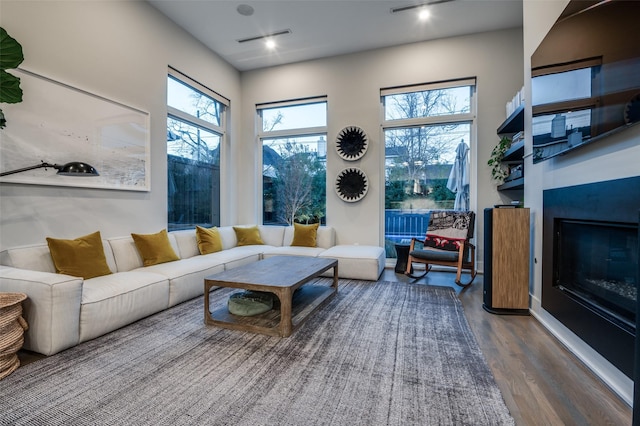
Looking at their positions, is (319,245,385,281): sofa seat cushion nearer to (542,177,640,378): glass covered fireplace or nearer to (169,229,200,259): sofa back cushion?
(169,229,200,259): sofa back cushion

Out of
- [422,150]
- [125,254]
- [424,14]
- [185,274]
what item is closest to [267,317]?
[185,274]

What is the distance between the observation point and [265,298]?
2611 millimetres

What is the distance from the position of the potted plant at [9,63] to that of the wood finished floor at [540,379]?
3.28 metres

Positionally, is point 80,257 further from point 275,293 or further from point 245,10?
point 245,10

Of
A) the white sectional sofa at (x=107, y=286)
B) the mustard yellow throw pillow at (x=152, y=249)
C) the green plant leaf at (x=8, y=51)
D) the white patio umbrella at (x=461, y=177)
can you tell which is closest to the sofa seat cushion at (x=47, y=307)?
the white sectional sofa at (x=107, y=286)

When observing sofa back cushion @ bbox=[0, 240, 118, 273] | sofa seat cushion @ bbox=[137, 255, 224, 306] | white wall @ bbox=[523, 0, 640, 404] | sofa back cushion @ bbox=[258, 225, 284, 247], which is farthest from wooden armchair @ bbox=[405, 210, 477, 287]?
sofa back cushion @ bbox=[0, 240, 118, 273]

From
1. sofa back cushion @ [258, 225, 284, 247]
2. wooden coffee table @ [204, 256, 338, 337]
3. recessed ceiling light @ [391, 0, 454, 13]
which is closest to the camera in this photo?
wooden coffee table @ [204, 256, 338, 337]

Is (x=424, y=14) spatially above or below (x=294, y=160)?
above

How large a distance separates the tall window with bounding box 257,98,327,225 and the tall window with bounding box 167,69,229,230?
835mm

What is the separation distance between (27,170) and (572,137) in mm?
3964

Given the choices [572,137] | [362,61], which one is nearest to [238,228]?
[362,61]

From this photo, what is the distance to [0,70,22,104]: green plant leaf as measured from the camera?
5.71 feet

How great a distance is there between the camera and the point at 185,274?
288cm

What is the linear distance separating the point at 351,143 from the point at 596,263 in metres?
3.46
